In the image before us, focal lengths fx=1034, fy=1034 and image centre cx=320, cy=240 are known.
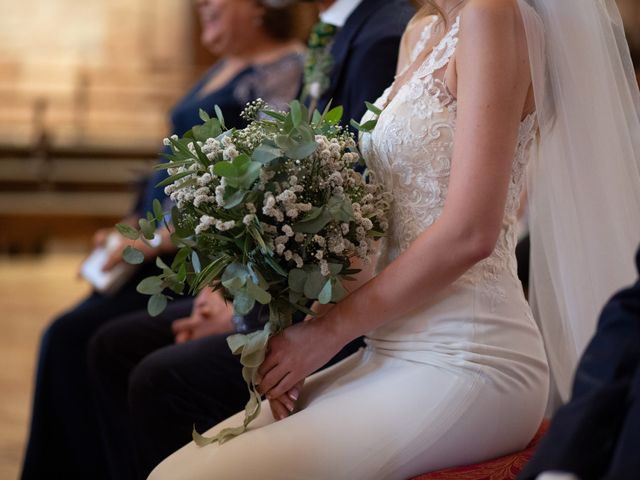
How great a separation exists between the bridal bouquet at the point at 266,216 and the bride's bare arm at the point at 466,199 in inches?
2.6

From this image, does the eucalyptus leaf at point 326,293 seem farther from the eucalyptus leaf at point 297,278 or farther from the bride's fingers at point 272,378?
the bride's fingers at point 272,378

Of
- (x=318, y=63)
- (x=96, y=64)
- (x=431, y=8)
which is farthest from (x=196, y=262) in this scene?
(x=96, y=64)

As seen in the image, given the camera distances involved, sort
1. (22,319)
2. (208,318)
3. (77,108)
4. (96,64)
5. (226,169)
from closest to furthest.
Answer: (226,169) < (208,318) < (22,319) < (77,108) < (96,64)

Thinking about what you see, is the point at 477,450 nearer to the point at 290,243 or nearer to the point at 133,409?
the point at 290,243

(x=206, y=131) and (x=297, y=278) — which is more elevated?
(x=206, y=131)

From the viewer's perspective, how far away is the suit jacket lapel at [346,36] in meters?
2.92

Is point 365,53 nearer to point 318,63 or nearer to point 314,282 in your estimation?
point 318,63

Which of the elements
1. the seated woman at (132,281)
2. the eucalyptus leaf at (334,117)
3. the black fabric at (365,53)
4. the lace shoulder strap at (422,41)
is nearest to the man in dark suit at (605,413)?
the eucalyptus leaf at (334,117)

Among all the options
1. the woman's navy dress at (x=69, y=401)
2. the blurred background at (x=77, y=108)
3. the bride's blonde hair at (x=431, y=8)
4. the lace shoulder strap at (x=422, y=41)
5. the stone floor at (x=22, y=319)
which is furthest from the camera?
A: the blurred background at (x=77, y=108)

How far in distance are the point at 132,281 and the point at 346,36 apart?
1284 millimetres

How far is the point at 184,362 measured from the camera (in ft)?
8.32

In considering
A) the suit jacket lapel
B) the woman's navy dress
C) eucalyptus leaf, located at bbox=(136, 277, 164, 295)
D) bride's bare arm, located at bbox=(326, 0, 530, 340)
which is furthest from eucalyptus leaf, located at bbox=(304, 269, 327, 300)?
the woman's navy dress

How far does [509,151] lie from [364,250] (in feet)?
1.07

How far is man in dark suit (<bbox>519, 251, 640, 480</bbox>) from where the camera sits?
4.35ft
